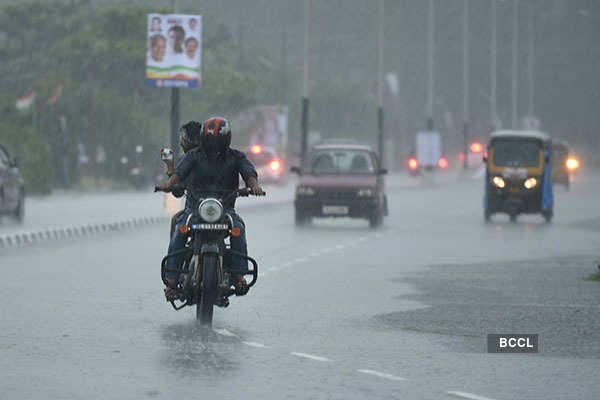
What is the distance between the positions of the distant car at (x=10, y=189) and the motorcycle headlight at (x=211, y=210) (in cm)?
1748

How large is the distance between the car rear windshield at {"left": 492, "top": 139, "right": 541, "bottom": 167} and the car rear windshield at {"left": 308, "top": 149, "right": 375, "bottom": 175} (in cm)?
478

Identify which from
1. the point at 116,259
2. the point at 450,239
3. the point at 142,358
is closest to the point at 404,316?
the point at 142,358

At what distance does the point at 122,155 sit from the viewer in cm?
5981

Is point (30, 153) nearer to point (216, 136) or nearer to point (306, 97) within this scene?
point (306, 97)

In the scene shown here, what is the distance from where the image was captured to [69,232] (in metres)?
28.8

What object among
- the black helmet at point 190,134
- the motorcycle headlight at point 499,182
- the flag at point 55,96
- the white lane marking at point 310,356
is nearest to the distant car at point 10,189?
the motorcycle headlight at point 499,182

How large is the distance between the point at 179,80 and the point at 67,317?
22.4 meters

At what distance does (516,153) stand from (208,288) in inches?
1002

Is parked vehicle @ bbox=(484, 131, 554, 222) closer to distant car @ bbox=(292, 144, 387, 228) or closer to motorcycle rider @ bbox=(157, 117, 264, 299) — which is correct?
distant car @ bbox=(292, 144, 387, 228)

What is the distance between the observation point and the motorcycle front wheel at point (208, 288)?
12812mm

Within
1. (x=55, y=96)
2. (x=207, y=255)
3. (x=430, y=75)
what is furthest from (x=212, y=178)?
(x=430, y=75)

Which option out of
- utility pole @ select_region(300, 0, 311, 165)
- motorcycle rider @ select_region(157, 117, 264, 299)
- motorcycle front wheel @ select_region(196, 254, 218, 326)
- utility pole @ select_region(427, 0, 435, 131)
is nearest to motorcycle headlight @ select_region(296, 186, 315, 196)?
motorcycle rider @ select_region(157, 117, 264, 299)

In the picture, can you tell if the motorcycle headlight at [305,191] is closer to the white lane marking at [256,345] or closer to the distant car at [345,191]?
the distant car at [345,191]

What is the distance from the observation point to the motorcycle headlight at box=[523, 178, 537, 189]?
36375 mm
